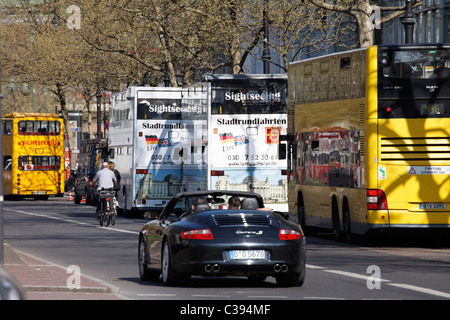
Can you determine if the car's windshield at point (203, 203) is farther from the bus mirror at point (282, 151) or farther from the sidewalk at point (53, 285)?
the bus mirror at point (282, 151)

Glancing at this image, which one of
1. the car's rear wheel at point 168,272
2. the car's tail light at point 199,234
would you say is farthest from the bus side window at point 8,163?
the car's tail light at point 199,234

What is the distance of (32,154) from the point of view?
62.9 m

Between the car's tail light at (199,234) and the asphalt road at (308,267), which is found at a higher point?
the car's tail light at (199,234)

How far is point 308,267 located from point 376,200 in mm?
5033

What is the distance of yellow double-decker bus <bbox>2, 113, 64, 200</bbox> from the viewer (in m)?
62.4

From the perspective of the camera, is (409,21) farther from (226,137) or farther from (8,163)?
(8,163)

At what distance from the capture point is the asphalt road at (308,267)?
14.0 m

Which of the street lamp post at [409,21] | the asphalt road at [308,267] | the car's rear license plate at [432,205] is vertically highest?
the street lamp post at [409,21]

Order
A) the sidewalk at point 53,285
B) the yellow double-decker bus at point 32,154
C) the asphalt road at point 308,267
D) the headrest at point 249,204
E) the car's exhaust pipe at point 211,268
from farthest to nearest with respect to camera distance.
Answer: the yellow double-decker bus at point 32,154, the headrest at point 249,204, the car's exhaust pipe at point 211,268, the asphalt road at point 308,267, the sidewalk at point 53,285

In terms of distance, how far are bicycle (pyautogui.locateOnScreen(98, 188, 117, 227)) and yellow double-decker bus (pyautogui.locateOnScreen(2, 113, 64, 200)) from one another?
2985cm

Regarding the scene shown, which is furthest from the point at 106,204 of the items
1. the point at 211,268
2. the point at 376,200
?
the point at 211,268

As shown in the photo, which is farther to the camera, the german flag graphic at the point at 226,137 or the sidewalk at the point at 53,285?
the german flag graphic at the point at 226,137

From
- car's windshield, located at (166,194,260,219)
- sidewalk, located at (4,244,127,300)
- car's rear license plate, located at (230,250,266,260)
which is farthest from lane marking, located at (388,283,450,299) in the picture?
sidewalk, located at (4,244,127,300)

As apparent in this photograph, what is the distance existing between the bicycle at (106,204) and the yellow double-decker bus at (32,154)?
97.9ft
